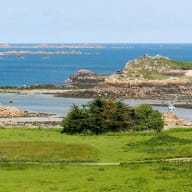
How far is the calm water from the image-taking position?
9027 centimetres

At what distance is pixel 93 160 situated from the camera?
35.8 m

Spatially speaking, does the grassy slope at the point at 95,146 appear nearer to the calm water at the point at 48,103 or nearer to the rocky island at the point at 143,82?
the calm water at the point at 48,103

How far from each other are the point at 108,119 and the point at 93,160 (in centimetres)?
1674

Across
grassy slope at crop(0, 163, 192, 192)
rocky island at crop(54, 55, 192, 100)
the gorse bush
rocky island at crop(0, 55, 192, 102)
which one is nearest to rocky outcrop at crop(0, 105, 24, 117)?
rocky island at crop(0, 55, 192, 102)

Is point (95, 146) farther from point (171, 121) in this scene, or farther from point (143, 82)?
point (143, 82)

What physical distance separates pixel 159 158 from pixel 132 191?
11.2 m

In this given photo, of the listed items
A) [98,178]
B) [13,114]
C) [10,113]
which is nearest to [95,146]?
[98,178]

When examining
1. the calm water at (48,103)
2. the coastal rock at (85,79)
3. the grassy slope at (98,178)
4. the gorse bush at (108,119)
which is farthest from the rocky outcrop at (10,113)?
the coastal rock at (85,79)

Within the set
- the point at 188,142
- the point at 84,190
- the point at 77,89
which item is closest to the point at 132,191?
the point at 84,190

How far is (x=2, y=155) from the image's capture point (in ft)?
122

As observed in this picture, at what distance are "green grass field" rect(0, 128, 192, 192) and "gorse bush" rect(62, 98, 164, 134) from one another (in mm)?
1783

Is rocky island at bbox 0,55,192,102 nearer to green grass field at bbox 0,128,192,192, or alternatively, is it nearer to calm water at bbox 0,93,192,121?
calm water at bbox 0,93,192,121

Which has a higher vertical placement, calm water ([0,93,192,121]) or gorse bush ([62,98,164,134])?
gorse bush ([62,98,164,134])

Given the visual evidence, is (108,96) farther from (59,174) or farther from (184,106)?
(59,174)
